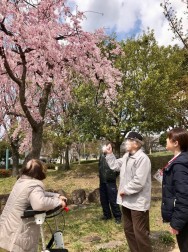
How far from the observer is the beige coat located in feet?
11.0

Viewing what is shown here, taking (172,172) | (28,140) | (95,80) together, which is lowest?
(172,172)

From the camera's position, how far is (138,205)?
448cm

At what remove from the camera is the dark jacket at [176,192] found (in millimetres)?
3223

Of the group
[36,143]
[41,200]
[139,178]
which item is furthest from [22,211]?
[36,143]

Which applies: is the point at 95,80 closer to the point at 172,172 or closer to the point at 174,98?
the point at 172,172

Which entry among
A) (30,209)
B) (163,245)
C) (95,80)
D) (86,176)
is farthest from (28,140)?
(30,209)

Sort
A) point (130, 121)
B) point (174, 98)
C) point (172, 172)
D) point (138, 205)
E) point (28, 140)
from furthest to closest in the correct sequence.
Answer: point (130, 121) → point (174, 98) → point (28, 140) → point (138, 205) → point (172, 172)

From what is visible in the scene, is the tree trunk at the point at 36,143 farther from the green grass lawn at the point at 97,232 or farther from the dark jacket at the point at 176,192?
the dark jacket at the point at 176,192

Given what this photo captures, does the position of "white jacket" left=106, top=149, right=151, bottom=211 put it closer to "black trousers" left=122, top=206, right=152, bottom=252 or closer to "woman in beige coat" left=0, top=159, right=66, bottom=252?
"black trousers" left=122, top=206, right=152, bottom=252

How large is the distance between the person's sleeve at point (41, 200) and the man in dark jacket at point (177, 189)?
3.67 feet

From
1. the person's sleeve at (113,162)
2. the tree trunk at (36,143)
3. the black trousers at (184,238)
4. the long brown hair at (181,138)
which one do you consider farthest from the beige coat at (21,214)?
the tree trunk at (36,143)

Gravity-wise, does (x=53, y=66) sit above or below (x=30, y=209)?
above

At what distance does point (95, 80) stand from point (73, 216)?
3.92 m

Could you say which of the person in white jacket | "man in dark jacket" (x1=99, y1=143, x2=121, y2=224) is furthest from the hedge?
the person in white jacket
